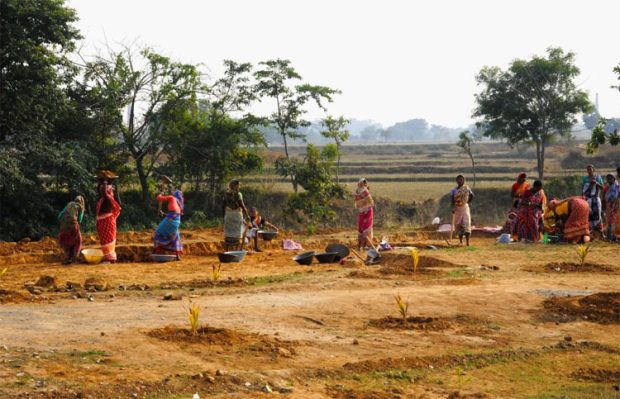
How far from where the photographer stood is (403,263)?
15.1 meters

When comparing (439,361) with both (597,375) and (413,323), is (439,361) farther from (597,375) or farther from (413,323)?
(597,375)

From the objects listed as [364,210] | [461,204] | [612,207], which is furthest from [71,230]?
[612,207]

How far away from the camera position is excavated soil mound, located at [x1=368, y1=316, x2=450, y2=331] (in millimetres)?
9920

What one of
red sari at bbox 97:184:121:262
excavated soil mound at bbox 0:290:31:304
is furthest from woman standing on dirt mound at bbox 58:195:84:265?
excavated soil mound at bbox 0:290:31:304

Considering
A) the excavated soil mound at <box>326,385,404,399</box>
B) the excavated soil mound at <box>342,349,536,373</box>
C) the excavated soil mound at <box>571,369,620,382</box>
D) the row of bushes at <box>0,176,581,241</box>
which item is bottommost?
the excavated soil mound at <box>571,369,620,382</box>

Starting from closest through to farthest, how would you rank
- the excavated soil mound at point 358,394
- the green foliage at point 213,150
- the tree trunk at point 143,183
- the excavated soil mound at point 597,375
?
1. the excavated soil mound at point 358,394
2. the excavated soil mound at point 597,375
3. the tree trunk at point 143,183
4. the green foliage at point 213,150

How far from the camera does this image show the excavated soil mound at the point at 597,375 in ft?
27.9

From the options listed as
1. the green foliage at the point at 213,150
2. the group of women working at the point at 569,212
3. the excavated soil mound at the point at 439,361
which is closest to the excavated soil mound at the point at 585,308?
the excavated soil mound at the point at 439,361

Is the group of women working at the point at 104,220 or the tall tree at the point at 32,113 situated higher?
the tall tree at the point at 32,113

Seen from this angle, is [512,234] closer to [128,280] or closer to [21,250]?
[128,280]

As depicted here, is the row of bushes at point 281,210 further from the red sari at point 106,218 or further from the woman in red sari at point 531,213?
the woman in red sari at point 531,213

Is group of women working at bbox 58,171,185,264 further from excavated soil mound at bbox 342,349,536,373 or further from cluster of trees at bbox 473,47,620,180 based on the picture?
cluster of trees at bbox 473,47,620,180

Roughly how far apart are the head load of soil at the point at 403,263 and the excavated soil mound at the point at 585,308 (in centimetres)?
302

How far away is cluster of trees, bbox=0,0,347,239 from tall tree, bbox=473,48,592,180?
27.8 ft
